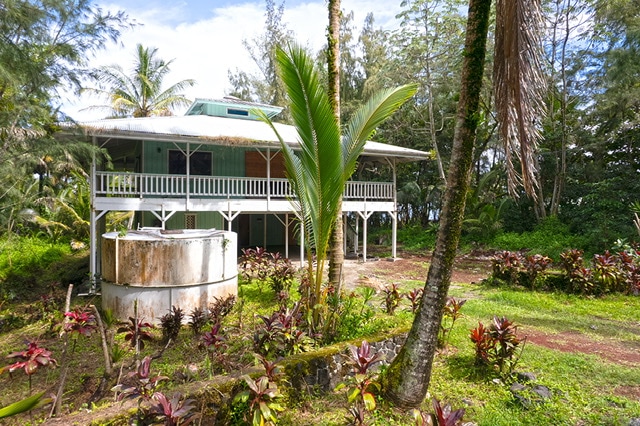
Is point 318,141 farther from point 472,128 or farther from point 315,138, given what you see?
point 472,128

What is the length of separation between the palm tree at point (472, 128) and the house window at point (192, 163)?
12.0 meters

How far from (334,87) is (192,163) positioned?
9.69 meters

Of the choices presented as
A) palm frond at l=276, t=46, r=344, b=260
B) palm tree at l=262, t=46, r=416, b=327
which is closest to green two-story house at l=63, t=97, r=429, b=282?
palm tree at l=262, t=46, r=416, b=327

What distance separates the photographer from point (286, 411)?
389cm

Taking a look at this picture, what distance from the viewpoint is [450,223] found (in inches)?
141

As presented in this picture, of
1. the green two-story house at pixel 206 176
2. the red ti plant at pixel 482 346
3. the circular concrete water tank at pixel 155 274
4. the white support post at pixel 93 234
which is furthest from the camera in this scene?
the green two-story house at pixel 206 176

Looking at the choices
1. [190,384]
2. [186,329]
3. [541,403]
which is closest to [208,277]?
[186,329]

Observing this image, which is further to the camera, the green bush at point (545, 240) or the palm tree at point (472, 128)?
the green bush at point (545, 240)

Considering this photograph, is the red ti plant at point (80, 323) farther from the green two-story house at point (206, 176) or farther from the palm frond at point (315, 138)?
the green two-story house at point (206, 176)

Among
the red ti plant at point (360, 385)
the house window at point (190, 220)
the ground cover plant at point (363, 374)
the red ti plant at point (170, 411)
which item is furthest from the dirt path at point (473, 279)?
the house window at point (190, 220)

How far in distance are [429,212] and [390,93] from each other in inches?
870

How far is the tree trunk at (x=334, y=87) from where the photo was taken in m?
5.54

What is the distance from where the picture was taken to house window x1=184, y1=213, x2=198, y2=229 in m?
14.3

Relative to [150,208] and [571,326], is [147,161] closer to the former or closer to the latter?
[150,208]
